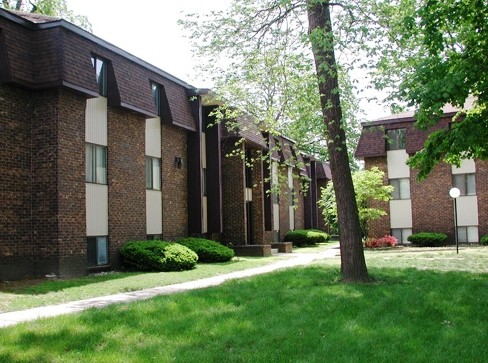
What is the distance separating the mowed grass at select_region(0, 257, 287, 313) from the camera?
451 inches

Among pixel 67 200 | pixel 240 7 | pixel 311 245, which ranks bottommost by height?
pixel 311 245

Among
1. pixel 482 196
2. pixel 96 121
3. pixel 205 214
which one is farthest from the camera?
pixel 482 196

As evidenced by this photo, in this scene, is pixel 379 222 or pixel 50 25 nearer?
pixel 50 25

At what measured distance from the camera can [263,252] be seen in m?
26.3

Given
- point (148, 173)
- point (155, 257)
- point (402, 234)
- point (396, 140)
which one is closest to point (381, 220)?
point (402, 234)

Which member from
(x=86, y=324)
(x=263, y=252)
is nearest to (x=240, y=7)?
(x=86, y=324)

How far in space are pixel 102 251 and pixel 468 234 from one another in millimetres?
21733

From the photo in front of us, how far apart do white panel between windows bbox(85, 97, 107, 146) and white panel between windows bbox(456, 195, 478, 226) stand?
21311 mm

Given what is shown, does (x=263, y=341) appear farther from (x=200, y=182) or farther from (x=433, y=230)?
(x=433, y=230)

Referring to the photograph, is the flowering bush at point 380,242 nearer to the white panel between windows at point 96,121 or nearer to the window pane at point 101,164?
the window pane at point 101,164

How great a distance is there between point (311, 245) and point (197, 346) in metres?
32.8

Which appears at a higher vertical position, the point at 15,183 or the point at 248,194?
the point at 248,194

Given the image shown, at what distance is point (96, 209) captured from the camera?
58.5 feet

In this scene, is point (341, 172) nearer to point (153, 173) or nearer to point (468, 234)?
point (153, 173)
